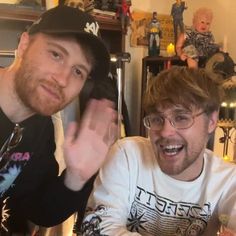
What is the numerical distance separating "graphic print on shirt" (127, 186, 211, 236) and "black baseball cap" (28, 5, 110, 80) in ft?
1.26

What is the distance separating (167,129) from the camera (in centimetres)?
94

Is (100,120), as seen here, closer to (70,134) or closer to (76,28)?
(70,134)

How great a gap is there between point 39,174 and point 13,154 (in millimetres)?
128

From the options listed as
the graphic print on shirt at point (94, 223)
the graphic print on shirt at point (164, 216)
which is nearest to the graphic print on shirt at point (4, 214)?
the graphic print on shirt at point (94, 223)

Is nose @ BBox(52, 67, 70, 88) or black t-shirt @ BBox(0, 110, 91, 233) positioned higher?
nose @ BBox(52, 67, 70, 88)

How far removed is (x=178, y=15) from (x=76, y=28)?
4.53 feet

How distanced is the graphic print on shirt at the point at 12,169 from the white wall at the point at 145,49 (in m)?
1.28

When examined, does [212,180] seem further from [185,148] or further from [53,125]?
[53,125]

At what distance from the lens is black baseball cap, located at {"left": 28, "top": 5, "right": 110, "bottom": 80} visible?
655 millimetres

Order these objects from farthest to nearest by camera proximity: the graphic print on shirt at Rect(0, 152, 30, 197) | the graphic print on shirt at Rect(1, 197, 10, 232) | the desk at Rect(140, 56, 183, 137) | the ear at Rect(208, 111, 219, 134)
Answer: the desk at Rect(140, 56, 183, 137)
the ear at Rect(208, 111, 219, 134)
the graphic print on shirt at Rect(1, 197, 10, 232)
the graphic print on shirt at Rect(0, 152, 30, 197)

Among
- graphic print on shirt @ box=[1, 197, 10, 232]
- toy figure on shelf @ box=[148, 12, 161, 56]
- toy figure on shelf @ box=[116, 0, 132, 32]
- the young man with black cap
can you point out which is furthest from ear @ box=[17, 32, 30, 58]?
toy figure on shelf @ box=[148, 12, 161, 56]

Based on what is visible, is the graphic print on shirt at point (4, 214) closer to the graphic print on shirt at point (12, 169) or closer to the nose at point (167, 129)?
the graphic print on shirt at point (12, 169)

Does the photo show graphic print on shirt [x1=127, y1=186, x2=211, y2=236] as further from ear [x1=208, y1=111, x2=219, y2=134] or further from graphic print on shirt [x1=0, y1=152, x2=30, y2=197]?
graphic print on shirt [x1=0, y1=152, x2=30, y2=197]

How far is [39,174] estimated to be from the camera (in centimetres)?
84
